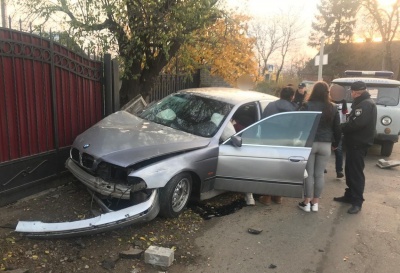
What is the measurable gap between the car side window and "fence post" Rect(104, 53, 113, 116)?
→ 8.86ft

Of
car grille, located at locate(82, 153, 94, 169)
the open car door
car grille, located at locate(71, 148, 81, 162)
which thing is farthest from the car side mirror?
car grille, located at locate(71, 148, 81, 162)

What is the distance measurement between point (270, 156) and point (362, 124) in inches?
54.2

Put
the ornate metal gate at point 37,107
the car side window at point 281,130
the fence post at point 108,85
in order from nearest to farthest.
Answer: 1. the ornate metal gate at point 37,107
2. the car side window at point 281,130
3. the fence post at point 108,85

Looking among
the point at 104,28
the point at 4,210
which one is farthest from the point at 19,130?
the point at 104,28

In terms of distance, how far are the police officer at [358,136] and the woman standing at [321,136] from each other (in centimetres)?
21

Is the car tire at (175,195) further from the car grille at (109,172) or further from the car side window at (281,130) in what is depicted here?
the car side window at (281,130)

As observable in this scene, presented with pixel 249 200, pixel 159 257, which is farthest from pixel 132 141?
pixel 249 200

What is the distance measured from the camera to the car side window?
4738 millimetres

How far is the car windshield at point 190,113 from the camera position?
16.3 feet

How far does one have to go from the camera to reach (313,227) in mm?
4574

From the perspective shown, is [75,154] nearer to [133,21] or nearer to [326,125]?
[326,125]

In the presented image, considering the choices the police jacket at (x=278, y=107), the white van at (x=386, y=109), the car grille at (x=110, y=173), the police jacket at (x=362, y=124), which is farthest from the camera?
the white van at (x=386, y=109)

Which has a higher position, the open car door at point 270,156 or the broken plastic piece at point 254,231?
the open car door at point 270,156

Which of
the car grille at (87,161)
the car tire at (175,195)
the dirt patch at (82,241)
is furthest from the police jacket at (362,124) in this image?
the car grille at (87,161)
